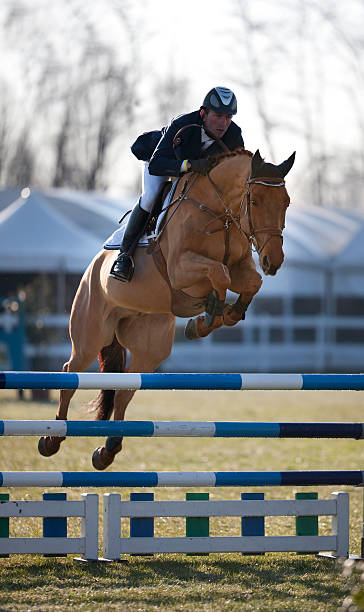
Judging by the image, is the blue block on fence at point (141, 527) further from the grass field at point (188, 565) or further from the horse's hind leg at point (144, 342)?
the horse's hind leg at point (144, 342)

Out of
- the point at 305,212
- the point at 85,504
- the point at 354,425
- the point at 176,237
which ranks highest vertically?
the point at 305,212

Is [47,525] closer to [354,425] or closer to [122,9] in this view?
[354,425]

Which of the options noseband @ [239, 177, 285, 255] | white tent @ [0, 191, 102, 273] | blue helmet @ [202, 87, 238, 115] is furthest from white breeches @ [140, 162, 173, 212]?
white tent @ [0, 191, 102, 273]

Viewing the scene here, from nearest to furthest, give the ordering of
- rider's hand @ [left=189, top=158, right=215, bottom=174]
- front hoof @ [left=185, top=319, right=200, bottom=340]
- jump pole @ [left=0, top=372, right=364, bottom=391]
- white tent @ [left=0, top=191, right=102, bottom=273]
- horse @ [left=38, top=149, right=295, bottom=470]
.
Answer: jump pole @ [left=0, top=372, right=364, bottom=391]
horse @ [left=38, top=149, right=295, bottom=470]
rider's hand @ [left=189, top=158, right=215, bottom=174]
front hoof @ [left=185, top=319, right=200, bottom=340]
white tent @ [left=0, top=191, right=102, bottom=273]

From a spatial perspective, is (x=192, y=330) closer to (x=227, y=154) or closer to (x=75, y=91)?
(x=227, y=154)

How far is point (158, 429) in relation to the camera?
4547 mm

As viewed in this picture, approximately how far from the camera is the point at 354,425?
485 cm

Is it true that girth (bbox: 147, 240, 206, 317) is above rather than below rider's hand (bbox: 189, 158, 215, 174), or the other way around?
below

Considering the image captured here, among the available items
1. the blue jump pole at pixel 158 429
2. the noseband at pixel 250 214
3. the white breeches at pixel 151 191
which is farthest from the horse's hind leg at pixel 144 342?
the blue jump pole at pixel 158 429

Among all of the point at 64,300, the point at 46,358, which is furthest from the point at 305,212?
the point at 46,358

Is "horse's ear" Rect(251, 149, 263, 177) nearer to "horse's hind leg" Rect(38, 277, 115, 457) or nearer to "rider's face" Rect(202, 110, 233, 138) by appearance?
"rider's face" Rect(202, 110, 233, 138)

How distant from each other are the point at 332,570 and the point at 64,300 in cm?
1919

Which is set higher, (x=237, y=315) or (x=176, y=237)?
(x=176, y=237)

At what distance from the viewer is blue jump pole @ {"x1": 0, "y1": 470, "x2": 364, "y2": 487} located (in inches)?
181
